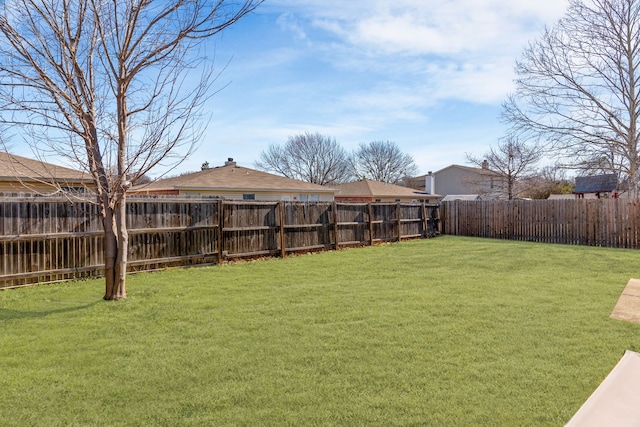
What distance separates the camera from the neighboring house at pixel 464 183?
33.9 m

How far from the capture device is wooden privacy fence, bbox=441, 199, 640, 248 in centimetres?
1306

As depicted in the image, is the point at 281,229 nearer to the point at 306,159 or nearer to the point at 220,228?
the point at 220,228

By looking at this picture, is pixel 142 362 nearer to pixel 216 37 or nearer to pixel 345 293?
pixel 345 293

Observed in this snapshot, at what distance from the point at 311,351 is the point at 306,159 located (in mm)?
39553

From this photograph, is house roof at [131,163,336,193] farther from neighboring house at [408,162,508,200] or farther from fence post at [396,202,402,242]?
neighboring house at [408,162,508,200]

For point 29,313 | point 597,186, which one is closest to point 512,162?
point 597,186

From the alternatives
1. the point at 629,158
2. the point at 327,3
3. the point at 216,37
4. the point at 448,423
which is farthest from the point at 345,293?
the point at 629,158

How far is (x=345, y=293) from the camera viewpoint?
6.29m

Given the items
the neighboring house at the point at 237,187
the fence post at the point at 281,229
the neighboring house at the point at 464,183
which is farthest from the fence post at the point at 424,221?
the neighboring house at the point at 464,183

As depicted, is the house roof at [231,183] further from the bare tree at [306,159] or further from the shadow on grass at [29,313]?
the bare tree at [306,159]

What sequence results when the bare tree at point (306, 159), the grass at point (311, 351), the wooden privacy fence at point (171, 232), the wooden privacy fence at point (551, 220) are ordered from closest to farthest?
the grass at point (311, 351)
the wooden privacy fence at point (171, 232)
the wooden privacy fence at point (551, 220)
the bare tree at point (306, 159)

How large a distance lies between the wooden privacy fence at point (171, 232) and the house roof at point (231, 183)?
7.99m

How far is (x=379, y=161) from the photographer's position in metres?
46.0

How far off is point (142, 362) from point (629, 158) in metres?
20.1
